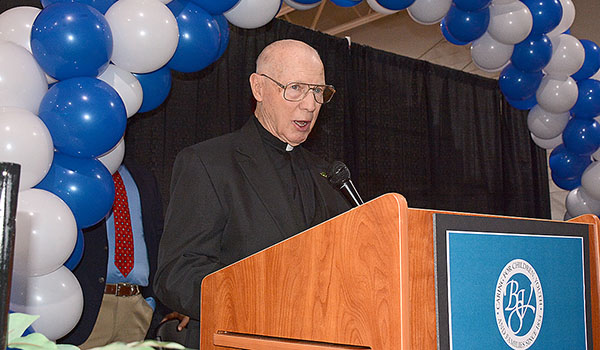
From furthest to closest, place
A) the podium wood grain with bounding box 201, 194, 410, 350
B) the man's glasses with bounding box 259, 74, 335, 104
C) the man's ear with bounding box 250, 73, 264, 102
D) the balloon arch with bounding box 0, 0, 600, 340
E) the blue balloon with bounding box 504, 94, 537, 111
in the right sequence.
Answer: the blue balloon with bounding box 504, 94, 537, 111 → the balloon arch with bounding box 0, 0, 600, 340 → the man's ear with bounding box 250, 73, 264, 102 → the man's glasses with bounding box 259, 74, 335, 104 → the podium wood grain with bounding box 201, 194, 410, 350

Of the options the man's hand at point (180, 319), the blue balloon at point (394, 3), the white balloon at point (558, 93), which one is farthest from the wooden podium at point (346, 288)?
the white balloon at point (558, 93)

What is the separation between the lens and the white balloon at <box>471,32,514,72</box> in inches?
147

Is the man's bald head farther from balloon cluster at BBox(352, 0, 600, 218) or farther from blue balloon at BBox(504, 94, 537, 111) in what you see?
blue balloon at BBox(504, 94, 537, 111)

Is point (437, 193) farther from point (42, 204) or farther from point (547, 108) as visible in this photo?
point (42, 204)

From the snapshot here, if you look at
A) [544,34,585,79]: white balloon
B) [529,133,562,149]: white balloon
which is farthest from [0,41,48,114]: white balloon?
[529,133,562,149]: white balloon

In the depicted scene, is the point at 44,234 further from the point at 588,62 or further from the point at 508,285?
the point at 588,62

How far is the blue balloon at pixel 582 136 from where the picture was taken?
4.00 metres

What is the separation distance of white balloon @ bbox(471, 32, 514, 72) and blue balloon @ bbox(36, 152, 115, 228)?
2443 mm

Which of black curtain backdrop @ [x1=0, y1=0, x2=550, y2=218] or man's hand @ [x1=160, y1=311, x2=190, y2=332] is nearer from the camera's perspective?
man's hand @ [x1=160, y1=311, x2=190, y2=332]

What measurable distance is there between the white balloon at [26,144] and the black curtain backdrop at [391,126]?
1.56 m

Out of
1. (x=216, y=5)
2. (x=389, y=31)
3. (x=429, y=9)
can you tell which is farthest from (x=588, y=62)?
(x=389, y=31)

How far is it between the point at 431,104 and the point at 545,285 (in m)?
4.31

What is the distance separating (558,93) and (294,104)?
Result: 267cm

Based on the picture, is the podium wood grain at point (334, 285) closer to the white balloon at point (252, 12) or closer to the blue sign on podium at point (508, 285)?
the blue sign on podium at point (508, 285)
